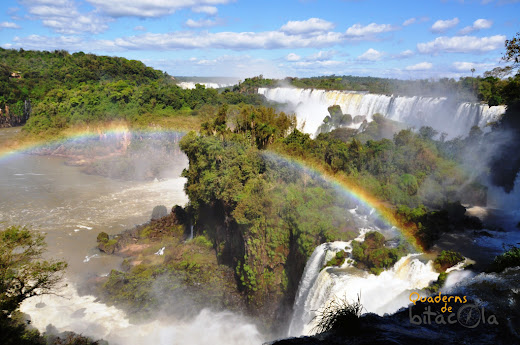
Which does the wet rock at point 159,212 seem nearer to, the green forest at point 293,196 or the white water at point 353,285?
the green forest at point 293,196

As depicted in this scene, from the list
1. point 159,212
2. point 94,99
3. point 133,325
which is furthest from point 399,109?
point 94,99

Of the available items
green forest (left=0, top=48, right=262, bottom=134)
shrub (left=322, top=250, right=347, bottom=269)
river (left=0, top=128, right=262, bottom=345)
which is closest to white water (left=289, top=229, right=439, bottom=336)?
shrub (left=322, top=250, right=347, bottom=269)

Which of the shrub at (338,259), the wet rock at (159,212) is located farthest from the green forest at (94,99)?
the shrub at (338,259)

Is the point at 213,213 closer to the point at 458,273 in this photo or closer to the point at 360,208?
the point at 360,208

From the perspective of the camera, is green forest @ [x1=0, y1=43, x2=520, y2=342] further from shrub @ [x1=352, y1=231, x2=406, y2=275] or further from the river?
the river

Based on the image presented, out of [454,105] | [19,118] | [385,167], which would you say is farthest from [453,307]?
[19,118]

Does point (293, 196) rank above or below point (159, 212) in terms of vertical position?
above

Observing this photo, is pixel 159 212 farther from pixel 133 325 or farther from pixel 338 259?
pixel 338 259
